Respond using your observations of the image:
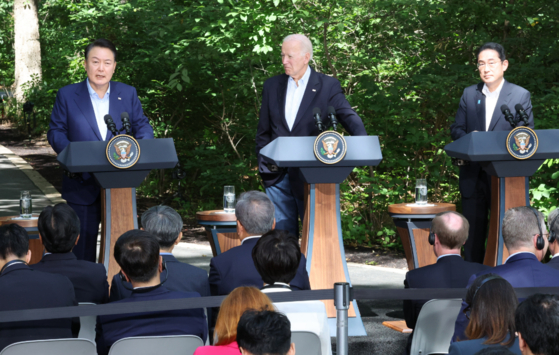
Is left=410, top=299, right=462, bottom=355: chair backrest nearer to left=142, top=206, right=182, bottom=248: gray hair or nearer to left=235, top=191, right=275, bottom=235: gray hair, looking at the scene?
left=235, top=191, right=275, bottom=235: gray hair

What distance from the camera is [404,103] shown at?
7793 millimetres

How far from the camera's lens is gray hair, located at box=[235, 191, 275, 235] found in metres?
3.42

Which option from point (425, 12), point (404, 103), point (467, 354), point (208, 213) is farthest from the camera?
point (404, 103)

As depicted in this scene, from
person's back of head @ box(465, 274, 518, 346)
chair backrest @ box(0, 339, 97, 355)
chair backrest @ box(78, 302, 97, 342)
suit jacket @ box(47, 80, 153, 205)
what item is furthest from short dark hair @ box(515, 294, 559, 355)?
suit jacket @ box(47, 80, 153, 205)

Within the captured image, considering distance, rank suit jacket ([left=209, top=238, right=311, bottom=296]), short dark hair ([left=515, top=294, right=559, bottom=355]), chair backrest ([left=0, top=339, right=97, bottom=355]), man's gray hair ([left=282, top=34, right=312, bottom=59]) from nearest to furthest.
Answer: short dark hair ([left=515, top=294, right=559, bottom=355]) < chair backrest ([left=0, top=339, right=97, bottom=355]) < suit jacket ([left=209, top=238, right=311, bottom=296]) < man's gray hair ([left=282, top=34, right=312, bottom=59])

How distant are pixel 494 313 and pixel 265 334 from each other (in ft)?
2.72

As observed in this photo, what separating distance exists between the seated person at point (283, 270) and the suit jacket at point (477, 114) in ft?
7.66

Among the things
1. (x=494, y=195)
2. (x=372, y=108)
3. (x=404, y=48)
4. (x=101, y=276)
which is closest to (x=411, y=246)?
(x=494, y=195)

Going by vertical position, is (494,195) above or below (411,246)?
above

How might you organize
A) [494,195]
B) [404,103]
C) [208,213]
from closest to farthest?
[494,195]
[208,213]
[404,103]

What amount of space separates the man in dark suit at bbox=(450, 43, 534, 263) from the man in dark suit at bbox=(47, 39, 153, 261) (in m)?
2.33

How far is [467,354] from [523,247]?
105cm

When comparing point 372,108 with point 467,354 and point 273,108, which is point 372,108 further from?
point 467,354

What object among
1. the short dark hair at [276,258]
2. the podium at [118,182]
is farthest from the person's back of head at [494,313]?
the podium at [118,182]
